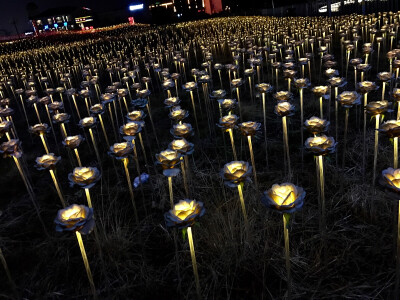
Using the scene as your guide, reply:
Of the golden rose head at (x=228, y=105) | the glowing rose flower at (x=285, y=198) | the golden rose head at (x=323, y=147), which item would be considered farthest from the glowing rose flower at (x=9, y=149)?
the golden rose head at (x=323, y=147)

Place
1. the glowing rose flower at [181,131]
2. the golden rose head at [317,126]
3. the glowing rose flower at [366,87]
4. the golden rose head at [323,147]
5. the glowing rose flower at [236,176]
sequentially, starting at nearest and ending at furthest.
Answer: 1. the glowing rose flower at [236,176]
2. the golden rose head at [323,147]
3. the golden rose head at [317,126]
4. the glowing rose flower at [181,131]
5. the glowing rose flower at [366,87]

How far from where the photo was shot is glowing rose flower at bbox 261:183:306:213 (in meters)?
2.20

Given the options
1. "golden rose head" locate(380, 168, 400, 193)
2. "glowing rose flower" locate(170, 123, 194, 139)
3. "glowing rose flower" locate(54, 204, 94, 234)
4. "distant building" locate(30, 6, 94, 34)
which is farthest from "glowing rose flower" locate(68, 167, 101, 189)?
"distant building" locate(30, 6, 94, 34)

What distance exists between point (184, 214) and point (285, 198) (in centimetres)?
70

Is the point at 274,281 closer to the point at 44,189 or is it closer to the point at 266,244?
the point at 266,244

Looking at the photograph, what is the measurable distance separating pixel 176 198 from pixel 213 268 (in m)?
1.46

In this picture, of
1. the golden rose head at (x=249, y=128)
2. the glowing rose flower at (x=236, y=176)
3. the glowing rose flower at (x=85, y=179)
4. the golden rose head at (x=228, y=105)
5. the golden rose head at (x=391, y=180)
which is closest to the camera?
the golden rose head at (x=391, y=180)

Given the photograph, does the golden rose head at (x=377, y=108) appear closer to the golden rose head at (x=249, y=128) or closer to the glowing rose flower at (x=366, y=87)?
the glowing rose flower at (x=366, y=87)

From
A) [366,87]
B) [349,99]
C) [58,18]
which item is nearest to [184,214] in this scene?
[349,99]

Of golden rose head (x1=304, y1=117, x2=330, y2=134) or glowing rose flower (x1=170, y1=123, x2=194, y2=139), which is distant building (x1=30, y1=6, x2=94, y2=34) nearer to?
glowing rose flower (x1=170, y1=123, x2=194, y2=139)

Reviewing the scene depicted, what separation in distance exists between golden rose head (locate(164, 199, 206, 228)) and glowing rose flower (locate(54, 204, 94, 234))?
54 centimetres

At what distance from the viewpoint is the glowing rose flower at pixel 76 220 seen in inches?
88.6

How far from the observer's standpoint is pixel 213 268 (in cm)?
314

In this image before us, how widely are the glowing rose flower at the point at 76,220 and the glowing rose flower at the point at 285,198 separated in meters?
1.21
